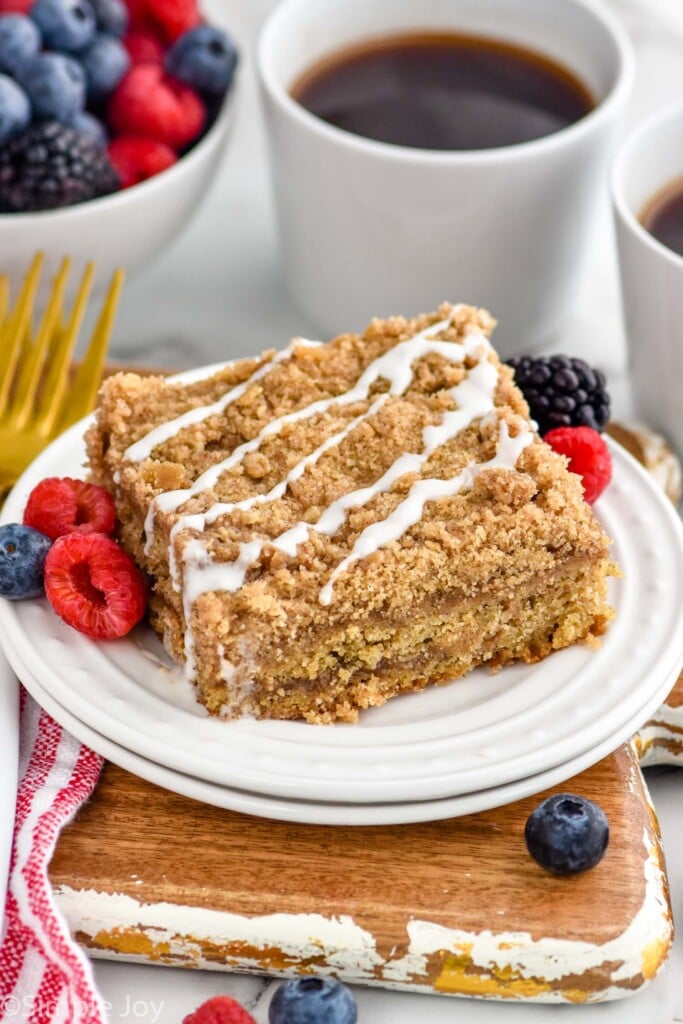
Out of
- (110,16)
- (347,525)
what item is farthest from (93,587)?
(110,16)

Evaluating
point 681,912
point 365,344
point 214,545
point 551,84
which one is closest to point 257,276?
point 551,84

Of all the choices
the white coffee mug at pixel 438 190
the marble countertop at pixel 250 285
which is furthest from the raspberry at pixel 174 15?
the marble countertop at pixel 250 285

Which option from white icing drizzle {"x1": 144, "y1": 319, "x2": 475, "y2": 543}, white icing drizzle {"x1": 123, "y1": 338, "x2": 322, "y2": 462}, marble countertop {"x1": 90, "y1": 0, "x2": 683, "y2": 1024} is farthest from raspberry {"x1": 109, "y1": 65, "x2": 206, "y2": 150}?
white icing drizzle {"x1": 144, "y1": 319, "x2": 475, "y2": 543}

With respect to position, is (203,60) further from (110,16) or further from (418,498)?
(418,498)

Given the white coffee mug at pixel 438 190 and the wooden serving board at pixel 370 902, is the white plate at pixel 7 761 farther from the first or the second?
the white coffee mug at pixel 438 190

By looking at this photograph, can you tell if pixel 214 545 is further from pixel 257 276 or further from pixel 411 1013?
pixel 257 276
